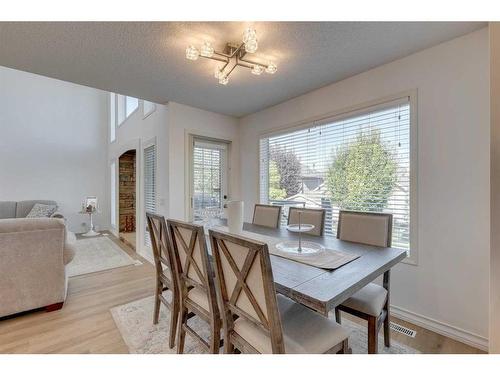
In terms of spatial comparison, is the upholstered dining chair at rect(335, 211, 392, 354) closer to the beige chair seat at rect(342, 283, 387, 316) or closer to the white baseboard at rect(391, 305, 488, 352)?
the beige chair seat at rect(342, 283, 387, 316)

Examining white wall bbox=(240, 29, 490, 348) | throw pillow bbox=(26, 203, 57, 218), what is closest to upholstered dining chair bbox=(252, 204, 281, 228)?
white wall bbox=(240, 29, 490, 348)

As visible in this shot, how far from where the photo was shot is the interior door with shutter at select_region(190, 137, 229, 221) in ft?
11.5

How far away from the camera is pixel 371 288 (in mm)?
1617

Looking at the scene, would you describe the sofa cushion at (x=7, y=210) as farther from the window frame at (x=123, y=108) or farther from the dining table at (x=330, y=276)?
the dining table at (x=330, y=276)

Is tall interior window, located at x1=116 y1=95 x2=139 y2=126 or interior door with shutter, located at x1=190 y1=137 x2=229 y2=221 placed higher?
tall interior window, located at x1=116 y1=95 x2=139 y2=126

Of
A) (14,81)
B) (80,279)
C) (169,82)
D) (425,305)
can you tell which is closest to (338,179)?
(425,305)

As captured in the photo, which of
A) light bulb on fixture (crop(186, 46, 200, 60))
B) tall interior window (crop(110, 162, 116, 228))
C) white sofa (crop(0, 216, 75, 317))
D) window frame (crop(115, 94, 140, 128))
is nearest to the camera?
light bulb on fixture (crop(186, 46, 200, 60))

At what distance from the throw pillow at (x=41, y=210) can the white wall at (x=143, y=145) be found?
120 cm

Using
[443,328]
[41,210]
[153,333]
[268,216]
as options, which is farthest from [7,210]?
[443,328]

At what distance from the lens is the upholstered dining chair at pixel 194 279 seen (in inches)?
53.7

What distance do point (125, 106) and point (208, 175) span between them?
2.89 meters

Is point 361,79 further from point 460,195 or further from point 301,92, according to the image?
point 460,195

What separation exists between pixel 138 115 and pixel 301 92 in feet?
9.99

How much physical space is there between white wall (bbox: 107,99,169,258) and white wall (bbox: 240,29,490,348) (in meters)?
2.79
